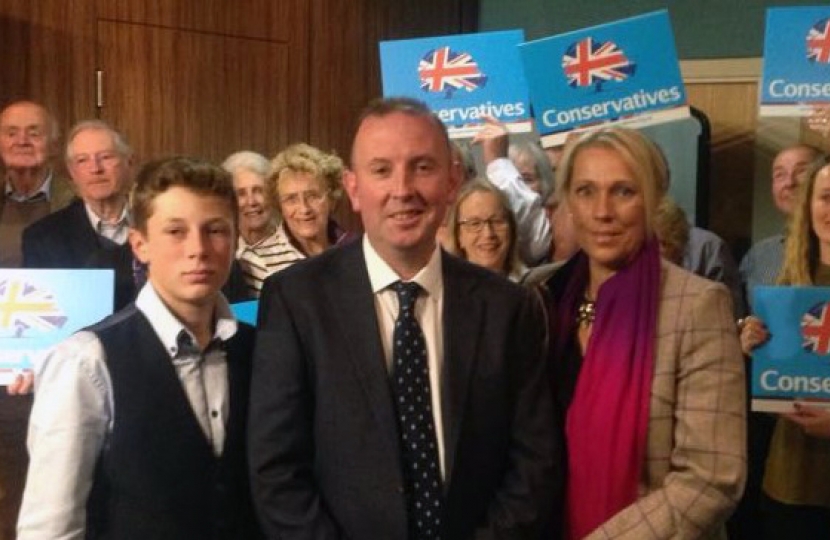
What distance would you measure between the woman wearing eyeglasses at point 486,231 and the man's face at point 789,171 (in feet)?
2.79

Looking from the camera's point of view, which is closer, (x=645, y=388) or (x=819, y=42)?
(x=645, y=388)

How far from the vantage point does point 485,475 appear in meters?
1.58

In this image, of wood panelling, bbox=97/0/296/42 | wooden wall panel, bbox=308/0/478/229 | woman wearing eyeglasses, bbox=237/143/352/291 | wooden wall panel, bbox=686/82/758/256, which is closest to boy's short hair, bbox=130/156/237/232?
woman wearing eyeglasses, bbox=237/143/352/291

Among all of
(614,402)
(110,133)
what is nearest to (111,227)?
(110,133)

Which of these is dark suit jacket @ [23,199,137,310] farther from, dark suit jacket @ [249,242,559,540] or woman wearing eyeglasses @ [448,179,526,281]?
dark suit jacket @ [249,242,559,540]

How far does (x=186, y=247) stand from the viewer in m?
1.61

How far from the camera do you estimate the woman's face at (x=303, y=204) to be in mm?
3004

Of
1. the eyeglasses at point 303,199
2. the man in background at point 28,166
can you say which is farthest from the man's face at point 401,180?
the man in background at point 28,166

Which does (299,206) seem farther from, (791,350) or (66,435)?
(66,435)

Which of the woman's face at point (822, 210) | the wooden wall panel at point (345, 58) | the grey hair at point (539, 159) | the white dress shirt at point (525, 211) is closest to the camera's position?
the woman's face at point (822, 210)

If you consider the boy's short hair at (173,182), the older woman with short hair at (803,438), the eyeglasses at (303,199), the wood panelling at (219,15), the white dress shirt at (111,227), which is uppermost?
the wood panelling at (219,15)

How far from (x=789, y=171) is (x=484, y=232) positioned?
966mm

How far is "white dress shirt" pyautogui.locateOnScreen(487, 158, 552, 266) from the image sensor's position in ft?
10.2

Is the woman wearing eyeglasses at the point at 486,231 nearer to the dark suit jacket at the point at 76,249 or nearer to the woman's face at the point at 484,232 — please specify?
the woman's face at the point at 484,232
